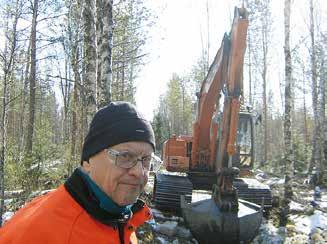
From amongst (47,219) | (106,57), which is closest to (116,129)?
(47,219)

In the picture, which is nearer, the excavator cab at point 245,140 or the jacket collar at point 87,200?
the jacket collar at point 87,200

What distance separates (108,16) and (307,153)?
71.7 feet

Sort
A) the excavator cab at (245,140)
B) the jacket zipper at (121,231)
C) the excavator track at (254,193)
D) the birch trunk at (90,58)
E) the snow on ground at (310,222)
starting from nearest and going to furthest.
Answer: the jacket zipper at (121,231)
the birch trunk at (90,58)
the snow on ground at (310,222)
the excavator track at (254,193)
the excavator cab at (245,140)

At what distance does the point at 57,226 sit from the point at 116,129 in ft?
1.63

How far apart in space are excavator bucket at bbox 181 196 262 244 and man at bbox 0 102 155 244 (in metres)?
6.41

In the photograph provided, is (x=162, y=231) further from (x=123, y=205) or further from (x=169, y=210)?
(x=123, y=205)

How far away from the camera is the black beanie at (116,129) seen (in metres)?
1.87

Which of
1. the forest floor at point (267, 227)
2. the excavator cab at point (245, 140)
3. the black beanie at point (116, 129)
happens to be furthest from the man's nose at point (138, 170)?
the excavator cab at point (245, 140)

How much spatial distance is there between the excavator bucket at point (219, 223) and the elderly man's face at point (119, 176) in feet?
21.8

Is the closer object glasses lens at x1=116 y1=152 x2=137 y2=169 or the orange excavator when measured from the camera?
glasses lens at x1=116 y1=152 x2=137 y2=169

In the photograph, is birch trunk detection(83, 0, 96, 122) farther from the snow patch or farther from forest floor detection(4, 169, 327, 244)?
the snow patch

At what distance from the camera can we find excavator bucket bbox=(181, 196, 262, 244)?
8.23 meters

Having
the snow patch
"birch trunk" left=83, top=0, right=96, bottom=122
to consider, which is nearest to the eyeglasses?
"birch trunk" left=83, top=0, right=96, bottom=122

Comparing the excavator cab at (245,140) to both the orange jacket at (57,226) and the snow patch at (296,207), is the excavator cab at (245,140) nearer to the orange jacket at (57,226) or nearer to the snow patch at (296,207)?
the snow patch at (296,207)
